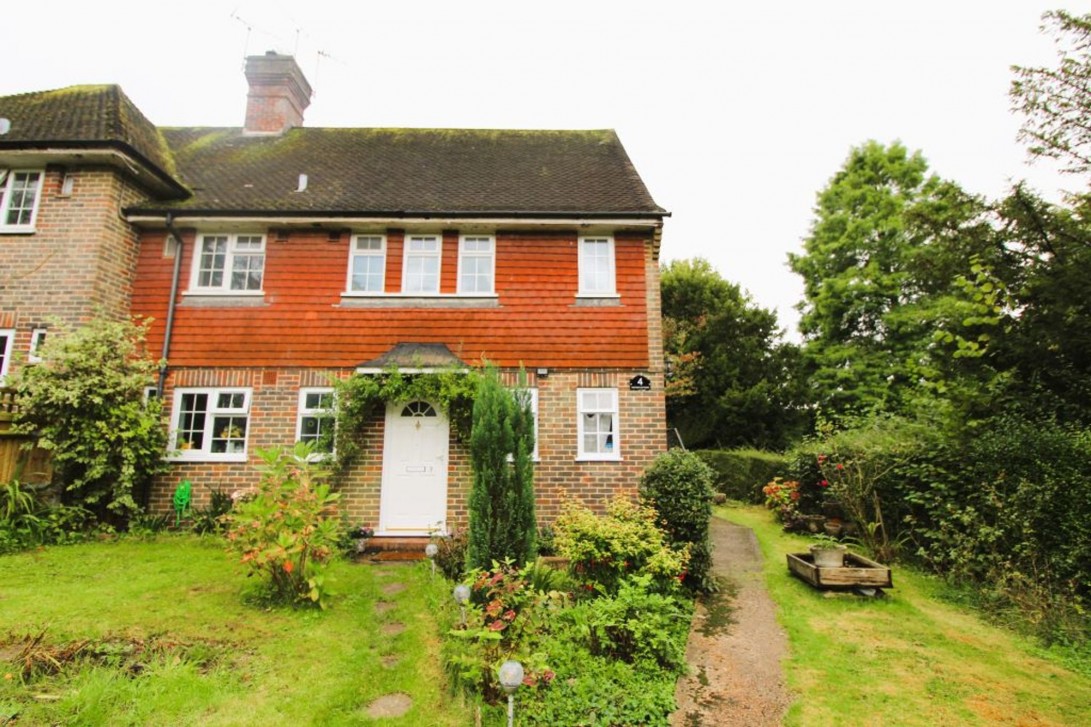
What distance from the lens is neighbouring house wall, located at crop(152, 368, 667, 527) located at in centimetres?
981

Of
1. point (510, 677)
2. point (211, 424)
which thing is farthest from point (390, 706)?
point (211, 424)

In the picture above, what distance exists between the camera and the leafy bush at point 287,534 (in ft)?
18.8

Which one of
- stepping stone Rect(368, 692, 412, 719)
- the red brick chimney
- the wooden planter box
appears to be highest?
the red brick chimney

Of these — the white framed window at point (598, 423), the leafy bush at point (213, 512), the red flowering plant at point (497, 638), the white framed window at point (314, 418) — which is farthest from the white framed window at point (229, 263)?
the red flowering plant at point (497, 638)

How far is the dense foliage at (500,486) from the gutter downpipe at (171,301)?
752cm

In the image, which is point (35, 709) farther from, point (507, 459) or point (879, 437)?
point (879, 437)

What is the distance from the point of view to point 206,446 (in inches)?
394

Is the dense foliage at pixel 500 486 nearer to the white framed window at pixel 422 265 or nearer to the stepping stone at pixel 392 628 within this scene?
the stepping stone at pixel 392 628

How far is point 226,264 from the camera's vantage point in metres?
10.7

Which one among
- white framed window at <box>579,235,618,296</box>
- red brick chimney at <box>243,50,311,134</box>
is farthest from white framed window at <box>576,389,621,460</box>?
red brick chimney at <box>243,50,311,134</box>

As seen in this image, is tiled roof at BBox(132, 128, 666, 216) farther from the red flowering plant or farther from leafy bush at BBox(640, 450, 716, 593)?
the red flowering plant

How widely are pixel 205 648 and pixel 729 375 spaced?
1950cm

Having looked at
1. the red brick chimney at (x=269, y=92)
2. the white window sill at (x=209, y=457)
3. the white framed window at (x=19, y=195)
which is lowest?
the white window sill at (x=209, y=457)

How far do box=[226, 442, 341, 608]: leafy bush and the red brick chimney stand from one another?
12.3 meters
